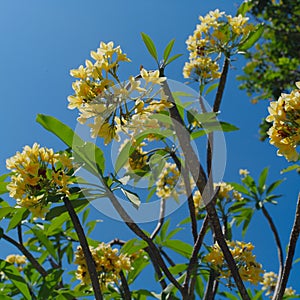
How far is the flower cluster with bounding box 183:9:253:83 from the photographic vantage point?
2104mm

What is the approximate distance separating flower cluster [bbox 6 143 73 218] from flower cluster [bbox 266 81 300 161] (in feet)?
2.14

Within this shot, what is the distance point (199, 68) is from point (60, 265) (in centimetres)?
139

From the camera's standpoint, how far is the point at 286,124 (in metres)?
1.20

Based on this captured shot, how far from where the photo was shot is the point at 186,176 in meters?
1.75

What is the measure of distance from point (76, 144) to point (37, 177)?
A: 0.18 m

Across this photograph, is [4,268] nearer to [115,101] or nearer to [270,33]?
[115,101]

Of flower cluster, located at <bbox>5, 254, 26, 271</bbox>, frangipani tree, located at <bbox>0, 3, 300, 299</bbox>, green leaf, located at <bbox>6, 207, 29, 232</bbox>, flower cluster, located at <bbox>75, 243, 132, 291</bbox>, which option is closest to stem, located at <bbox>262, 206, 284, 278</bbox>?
frangipani tree, located at <bbox>0, 3, 300, 299</bbox>

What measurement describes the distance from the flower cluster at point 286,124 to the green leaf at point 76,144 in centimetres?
60

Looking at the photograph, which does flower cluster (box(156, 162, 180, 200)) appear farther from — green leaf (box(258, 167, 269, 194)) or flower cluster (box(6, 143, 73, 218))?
flower cluster (box(6, 143, 73, 218))

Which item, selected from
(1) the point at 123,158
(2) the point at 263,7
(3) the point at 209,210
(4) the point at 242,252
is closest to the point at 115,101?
(1) the point at 123,158

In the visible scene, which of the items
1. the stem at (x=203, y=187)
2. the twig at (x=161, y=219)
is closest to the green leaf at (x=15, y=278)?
the twig at (x=161, y=219)

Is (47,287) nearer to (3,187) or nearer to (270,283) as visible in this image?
(3,187)

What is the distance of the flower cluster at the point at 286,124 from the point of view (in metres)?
1.15

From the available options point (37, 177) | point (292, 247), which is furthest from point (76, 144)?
point (292, 247)
